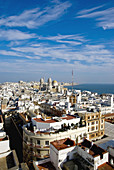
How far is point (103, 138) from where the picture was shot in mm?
30172

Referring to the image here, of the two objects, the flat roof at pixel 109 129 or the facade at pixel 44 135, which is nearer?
the facade at pixel 44 135

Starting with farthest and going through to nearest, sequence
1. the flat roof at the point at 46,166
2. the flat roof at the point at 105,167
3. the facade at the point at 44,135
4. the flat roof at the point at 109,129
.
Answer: the flat roof at the point at 109,129
the facade at the point at 44,135
the flat roof at the point at 46,166
the flat roof at the point at 105,167

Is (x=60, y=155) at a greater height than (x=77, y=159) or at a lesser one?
greater

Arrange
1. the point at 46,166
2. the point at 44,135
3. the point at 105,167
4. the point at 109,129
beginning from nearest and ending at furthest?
1. the point at 105,167
2. the point at 46,166
3. the point at 44,135
4. the point at 109,129

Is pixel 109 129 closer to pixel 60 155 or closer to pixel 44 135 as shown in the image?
pixel 44 135

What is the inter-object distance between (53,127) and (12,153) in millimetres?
10425

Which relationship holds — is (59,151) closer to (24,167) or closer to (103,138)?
(24,167)

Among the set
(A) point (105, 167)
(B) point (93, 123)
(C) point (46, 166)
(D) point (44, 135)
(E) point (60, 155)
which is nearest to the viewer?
(A) point (105, 167)

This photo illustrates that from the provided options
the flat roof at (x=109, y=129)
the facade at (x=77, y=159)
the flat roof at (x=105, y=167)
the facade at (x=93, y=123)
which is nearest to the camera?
the flat roof at (x=105, y=167)

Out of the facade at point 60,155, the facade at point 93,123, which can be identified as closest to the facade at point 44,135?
the facade at point 93,123

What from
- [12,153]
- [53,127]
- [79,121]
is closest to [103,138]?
[79,121]

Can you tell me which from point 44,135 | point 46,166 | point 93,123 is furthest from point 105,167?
point 93,123

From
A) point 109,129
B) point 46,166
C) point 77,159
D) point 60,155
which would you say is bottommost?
point 109,129

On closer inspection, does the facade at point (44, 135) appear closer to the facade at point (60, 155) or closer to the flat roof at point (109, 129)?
the facade at point (60, 155)
